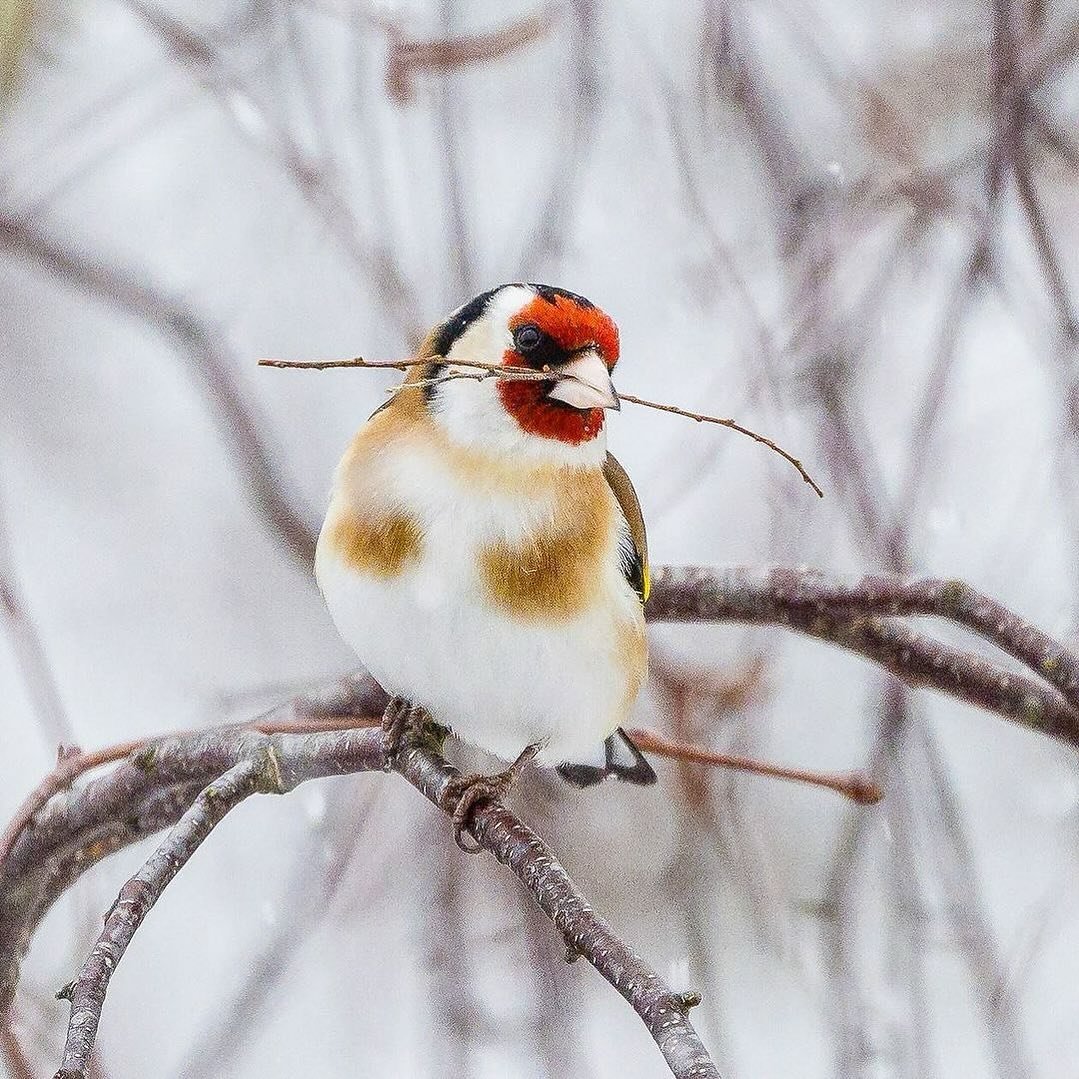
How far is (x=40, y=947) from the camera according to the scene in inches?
131

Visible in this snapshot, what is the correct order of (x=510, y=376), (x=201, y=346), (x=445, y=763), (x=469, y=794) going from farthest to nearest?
(x=201, y=346), (x=445, y=763), (x=469, y=794), (x=510, y=376)

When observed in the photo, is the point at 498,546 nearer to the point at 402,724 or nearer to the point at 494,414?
the point at 494,414

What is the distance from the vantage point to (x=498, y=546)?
1.71 meters

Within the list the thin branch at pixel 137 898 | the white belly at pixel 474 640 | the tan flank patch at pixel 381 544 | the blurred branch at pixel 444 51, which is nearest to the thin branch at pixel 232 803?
the thin branch at pixel 137 898

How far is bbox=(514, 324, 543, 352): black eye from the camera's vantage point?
5.77 feet

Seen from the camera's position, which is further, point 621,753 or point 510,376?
point 621,753

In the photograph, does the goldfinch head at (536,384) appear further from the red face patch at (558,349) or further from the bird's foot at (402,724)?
the bird's foot at (402,724)

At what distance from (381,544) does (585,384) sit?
34 cm

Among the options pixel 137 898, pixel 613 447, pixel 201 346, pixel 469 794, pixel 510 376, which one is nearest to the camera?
pixel 137 898

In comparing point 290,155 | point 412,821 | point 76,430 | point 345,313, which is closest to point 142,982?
point 412,821

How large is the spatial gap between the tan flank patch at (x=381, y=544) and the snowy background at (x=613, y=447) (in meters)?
0.87

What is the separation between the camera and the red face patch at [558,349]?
5.72 feet

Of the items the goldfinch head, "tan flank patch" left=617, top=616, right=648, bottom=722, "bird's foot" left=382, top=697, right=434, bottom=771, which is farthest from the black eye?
"bird's foot" left=382, top=697, right=434, bottom=771

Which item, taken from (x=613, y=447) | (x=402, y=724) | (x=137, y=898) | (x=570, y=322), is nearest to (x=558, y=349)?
(x=570, y=322)
